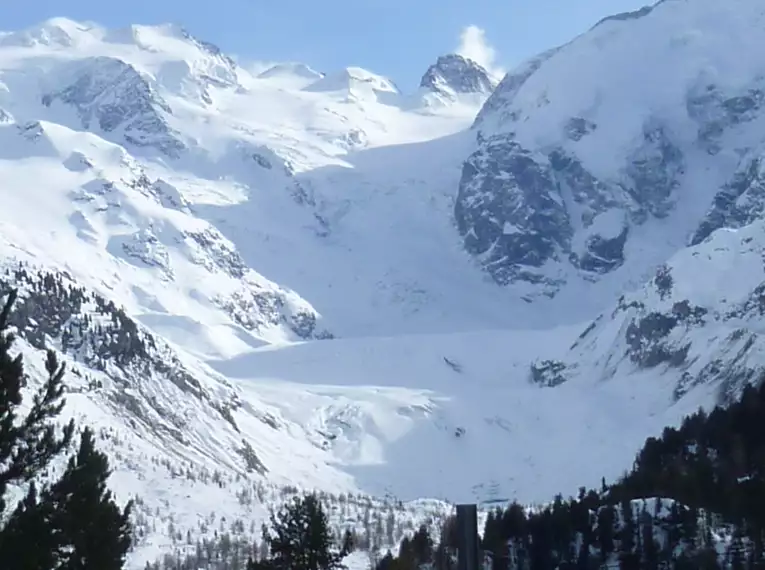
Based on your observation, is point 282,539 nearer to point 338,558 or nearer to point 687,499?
point 338,558

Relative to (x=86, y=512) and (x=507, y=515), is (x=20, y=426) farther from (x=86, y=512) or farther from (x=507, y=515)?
(x=507, y=515)

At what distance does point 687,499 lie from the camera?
9875 centimetres

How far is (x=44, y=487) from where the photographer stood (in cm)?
3114

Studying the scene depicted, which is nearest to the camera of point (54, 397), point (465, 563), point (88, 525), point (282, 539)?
point (465, 563)

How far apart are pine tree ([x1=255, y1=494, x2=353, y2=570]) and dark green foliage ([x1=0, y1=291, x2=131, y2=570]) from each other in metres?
10.1

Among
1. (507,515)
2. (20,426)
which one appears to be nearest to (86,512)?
(20,426)

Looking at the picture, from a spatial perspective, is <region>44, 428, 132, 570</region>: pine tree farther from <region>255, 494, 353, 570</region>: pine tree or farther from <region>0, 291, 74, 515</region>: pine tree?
<region>255, 494, 353, 570</region>: pine tree

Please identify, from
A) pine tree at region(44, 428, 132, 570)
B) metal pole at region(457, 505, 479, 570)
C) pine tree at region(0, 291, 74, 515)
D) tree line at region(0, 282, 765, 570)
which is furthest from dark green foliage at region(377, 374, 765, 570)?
metal pole at region(457, 505, 479, 570)

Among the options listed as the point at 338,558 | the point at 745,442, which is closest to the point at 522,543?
the point at 745,442

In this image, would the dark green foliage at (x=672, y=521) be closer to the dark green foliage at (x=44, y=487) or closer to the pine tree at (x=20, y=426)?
the dark green foliage at (x=44, y=487)

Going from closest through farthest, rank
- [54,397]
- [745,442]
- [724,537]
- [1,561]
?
[1,561]
[54,397]
[724,537]
[745,442]

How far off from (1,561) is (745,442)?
76.1 meters

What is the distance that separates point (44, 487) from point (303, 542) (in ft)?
42.8

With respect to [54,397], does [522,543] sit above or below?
above
